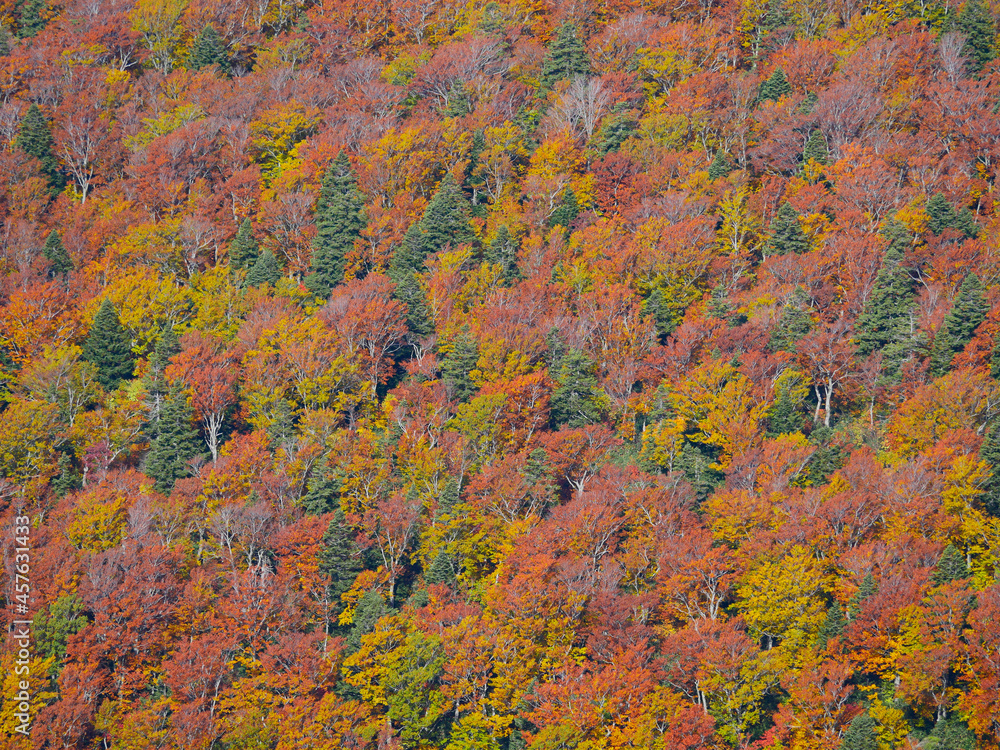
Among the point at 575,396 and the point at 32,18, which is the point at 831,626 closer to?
the point at 575,396

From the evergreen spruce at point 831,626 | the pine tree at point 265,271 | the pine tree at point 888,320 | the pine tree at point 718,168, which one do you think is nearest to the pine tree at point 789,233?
the pine tree at point 888,320

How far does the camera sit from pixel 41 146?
331 feet

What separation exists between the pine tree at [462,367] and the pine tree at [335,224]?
47.4ft

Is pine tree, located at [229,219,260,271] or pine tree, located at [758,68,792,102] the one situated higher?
pine tree, located at [758,68,792,102]

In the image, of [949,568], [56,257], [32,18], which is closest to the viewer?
[949,568]

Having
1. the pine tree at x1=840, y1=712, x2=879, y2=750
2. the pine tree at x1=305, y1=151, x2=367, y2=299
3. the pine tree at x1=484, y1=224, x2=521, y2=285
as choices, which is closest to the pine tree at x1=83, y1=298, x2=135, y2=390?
the pine tree at x1=305, y1=151, x2=367, y2=299

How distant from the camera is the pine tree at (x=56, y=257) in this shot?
89.5 m

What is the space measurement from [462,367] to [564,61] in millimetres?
45269

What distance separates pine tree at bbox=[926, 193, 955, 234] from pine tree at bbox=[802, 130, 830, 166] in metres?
11.3

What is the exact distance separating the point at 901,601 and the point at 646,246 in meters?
35.3

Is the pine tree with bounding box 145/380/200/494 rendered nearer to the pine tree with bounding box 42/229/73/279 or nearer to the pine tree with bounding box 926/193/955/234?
the pine tree with bounding box 42/229/73/279

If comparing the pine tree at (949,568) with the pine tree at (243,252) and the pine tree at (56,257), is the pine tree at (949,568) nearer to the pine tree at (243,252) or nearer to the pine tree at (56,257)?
the pine tree at (243,252)

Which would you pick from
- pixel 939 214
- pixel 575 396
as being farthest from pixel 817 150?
pixel 575 396

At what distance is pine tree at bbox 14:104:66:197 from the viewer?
329ft
